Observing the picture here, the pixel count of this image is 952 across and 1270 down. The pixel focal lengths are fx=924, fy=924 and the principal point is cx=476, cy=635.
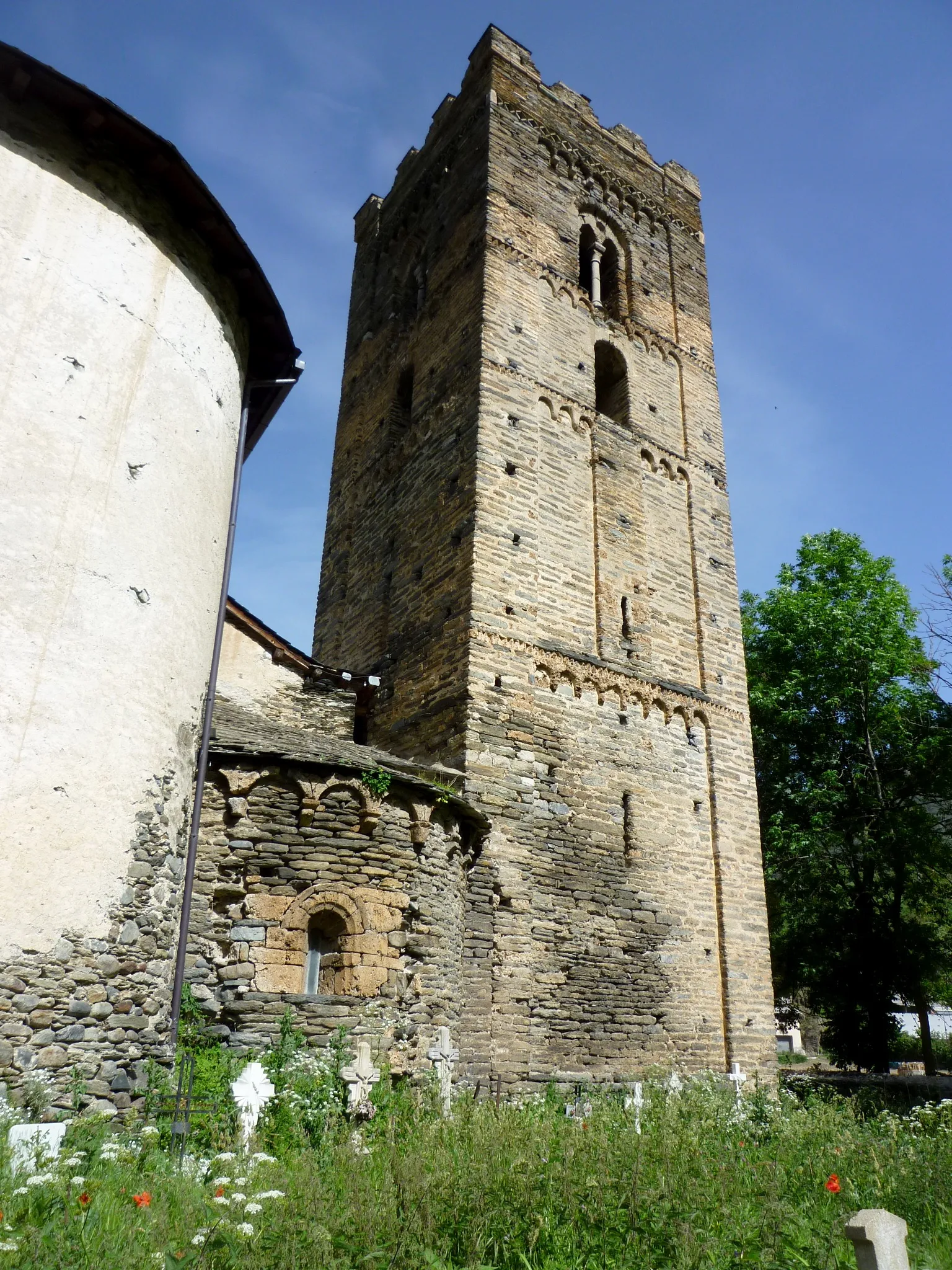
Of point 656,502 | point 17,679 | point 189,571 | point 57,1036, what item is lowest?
point 57,1036

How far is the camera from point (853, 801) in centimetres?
1812

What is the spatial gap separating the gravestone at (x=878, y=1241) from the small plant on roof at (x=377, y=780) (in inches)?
208

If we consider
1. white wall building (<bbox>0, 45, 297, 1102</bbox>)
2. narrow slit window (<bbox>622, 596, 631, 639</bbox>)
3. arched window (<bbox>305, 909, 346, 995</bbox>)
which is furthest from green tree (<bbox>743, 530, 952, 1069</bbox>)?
white wall building (<bbox>0, 45, 297, 1102</bbox>)

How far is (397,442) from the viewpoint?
47.5 feet

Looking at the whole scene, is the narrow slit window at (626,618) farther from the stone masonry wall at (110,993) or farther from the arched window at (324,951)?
the stone masonry wall at (110,993)

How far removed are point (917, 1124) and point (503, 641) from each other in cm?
610

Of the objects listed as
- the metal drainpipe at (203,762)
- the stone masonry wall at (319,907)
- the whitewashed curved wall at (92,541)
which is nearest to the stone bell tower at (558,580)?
the stone masonry wall at (319,907)

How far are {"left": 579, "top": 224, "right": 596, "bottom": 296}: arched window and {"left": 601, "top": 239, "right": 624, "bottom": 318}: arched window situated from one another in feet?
1.01

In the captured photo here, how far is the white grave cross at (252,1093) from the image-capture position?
630cm

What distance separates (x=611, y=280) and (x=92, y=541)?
475 inches

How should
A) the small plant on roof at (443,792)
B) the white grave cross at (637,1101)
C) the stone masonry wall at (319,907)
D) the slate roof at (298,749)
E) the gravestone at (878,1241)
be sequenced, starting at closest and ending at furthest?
the gravestone at (878,1241) → the white grave cross at (637,1101) → the stone masonry wall at (319,907) → the slate roof at (298,749) → the small plant on roof at (443,792)

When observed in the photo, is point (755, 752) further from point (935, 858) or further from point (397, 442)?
point (397, 442)

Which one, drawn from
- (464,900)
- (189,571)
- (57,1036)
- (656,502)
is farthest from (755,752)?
(57,1036)

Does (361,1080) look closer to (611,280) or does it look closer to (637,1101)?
(637,1101)
